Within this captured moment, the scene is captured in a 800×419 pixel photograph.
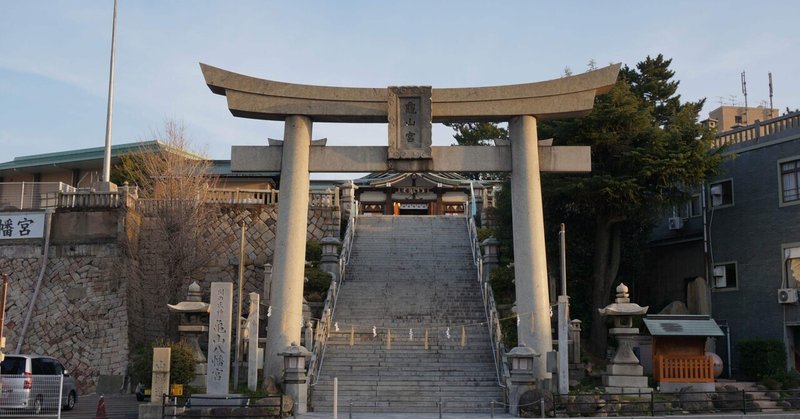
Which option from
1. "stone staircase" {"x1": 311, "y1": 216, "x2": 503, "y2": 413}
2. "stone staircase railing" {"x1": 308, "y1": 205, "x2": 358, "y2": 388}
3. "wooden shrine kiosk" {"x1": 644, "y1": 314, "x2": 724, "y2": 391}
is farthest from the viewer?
"wooden shrine kiosk" {"x1": 644, "y1": 314, "x2": 724, "y2": 391}

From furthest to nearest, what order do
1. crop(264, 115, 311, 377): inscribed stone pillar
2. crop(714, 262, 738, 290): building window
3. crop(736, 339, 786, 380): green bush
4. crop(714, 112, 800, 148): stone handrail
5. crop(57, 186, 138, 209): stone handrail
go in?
crop(57, 186, 138, 209): stone handrail
crop(714, 262, 738, 290): building window
crop(714, 112, 800, 148): stone handrail
crop(736, 339, 786, 380): green bush
crop(264, 115, 311, 377): inscribed stone pillar

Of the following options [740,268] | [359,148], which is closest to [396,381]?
[359,148]

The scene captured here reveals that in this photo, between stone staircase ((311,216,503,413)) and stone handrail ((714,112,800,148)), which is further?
stone handrail ((714,112,800,148))

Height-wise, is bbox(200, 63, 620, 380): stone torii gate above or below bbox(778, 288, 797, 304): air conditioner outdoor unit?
above

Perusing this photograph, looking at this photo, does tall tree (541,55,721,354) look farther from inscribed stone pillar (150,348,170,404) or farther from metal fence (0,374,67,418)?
metal fence (0,374,67,418)

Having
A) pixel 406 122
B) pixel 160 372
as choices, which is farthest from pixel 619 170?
pixel 160 372

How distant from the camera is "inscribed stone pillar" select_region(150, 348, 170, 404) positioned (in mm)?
21109

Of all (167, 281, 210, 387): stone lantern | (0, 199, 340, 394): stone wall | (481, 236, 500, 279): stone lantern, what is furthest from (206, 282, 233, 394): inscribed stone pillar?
(481, 236, 500, 279): stone lantern

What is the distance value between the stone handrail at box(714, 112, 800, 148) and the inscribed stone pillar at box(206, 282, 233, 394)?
2038cm

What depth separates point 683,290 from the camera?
35562 mm

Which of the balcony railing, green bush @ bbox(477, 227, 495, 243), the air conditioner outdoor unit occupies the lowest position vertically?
the balcony railing

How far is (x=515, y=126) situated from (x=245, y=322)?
1105 centimetres

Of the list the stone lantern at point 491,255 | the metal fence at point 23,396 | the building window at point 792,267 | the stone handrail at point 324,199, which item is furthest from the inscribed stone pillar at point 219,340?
the building window at point 792,267

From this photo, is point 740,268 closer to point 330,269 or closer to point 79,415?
point 330,269
